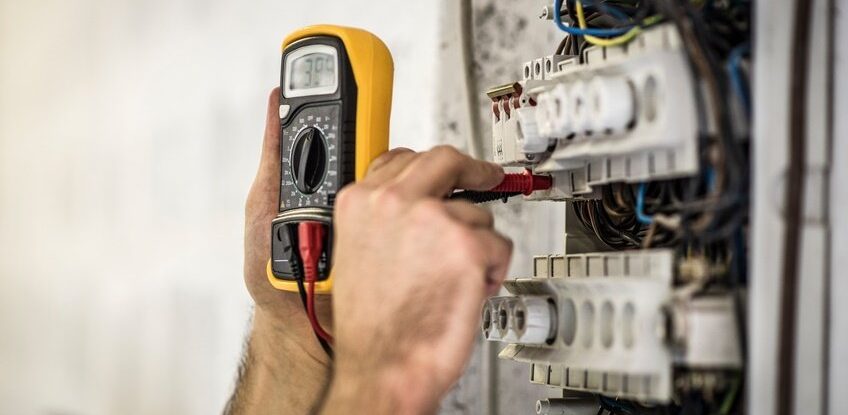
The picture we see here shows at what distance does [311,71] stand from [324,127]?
0.23ft

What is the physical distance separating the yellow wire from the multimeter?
21 centimetres

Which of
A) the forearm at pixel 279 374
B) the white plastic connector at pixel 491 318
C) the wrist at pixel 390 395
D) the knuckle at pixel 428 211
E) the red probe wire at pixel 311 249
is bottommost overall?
the forearm at pixel 279 374

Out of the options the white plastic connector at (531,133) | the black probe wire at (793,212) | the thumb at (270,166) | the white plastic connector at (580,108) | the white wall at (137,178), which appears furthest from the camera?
the white wall at (137,178)

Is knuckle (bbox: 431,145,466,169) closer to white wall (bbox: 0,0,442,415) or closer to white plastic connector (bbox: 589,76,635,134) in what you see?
white plastic connector (bbox: 589,76,635,134)

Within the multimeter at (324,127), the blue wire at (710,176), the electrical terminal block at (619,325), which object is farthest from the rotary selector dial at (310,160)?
Answer: the blue wire at (710,176)

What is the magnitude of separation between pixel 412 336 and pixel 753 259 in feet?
0.87

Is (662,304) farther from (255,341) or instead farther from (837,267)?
(255,341)

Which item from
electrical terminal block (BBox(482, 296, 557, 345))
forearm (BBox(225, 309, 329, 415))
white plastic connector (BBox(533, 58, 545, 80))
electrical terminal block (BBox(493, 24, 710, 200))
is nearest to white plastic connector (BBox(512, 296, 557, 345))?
electrical terminal block (BBox(482, 296, 557, 345))

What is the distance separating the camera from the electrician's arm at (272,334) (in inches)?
42.3

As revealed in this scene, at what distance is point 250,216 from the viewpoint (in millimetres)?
1114

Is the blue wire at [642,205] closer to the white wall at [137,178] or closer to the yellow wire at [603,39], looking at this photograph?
the yellow wire at [603,39]

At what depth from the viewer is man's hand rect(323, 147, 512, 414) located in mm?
685

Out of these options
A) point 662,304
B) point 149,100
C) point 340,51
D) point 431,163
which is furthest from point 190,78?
point 662,304

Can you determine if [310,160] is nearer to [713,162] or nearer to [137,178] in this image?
[713,162]
